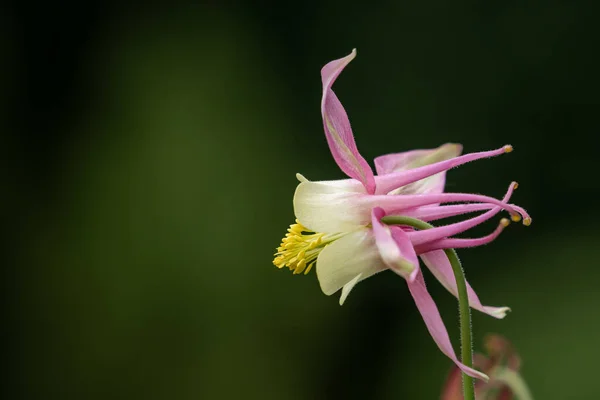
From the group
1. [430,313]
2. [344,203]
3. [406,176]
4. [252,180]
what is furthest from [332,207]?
[252,180]

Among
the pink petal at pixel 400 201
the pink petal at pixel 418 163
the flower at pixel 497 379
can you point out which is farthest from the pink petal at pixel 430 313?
the flower at pixel 497 379

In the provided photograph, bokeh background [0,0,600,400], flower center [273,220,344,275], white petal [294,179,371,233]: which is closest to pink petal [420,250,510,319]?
white petal [294,179,371,233]

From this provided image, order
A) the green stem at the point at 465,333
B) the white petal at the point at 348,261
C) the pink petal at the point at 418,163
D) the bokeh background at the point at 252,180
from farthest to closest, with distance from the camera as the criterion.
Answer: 1. the bokeh background at the point at 252,180
2. the pink petal at the point at 418,163
3. the white petal at the point at 348,261
4. the green stem at the point at 465,333

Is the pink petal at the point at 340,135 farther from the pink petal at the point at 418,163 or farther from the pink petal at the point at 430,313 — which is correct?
the pink petal at the point at 430,313

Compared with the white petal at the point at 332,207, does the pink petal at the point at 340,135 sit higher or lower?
higher

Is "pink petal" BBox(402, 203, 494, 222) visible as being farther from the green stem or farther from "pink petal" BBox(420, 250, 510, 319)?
the green stem

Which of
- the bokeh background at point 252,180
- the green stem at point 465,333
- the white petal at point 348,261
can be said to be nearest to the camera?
the green stem at point 465,333

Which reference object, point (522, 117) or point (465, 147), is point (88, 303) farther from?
point (522, 117)

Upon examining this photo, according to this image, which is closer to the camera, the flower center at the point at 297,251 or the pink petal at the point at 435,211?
the pink petal at the point at 435,211
